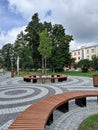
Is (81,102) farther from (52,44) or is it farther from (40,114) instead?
(52,44)

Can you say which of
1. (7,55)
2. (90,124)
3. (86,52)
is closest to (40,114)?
(90,124)

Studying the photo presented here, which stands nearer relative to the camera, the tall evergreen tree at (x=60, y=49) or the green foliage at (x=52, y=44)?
the tall evergreen tree at (x=60, y=49)

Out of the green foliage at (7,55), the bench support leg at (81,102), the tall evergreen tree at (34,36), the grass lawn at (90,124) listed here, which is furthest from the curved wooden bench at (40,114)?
the green foliage at (7,55)

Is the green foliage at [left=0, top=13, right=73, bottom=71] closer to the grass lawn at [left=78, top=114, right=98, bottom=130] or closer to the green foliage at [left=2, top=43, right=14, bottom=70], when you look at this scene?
the green foliage at [left=2, top=43, right=14, bottom=70]

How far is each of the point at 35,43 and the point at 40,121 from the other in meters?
38.9

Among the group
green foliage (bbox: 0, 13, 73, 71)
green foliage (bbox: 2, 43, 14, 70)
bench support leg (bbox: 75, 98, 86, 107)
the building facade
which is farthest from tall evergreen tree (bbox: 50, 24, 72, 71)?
the building facade

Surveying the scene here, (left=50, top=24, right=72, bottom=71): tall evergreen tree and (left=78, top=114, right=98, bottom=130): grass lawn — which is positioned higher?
(left=50, top=24, right=72, bottom=71): tall evergreen tree

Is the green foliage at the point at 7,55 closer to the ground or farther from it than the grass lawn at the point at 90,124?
farther from it

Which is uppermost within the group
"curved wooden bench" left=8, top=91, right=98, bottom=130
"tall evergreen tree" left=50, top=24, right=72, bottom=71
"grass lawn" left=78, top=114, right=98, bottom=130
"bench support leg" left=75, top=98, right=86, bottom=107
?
"tall evergreen tree" left=50, top=24, right=72, bottom=71

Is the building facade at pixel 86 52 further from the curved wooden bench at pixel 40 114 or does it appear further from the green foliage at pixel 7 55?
the curved wooden bench at pixel 40 114

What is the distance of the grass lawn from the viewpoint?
5656mm

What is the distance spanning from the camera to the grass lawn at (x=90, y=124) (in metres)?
5.66

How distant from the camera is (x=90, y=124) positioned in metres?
5.96

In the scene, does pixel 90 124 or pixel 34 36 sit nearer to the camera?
pixel 90 124
